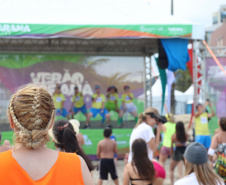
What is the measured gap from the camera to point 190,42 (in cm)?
791

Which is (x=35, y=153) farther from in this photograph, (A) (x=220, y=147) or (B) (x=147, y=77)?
(B) (x=147, y=77)

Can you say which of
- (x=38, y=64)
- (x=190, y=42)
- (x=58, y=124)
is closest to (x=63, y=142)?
(x=58, y=124)

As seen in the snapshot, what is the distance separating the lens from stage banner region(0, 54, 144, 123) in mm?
9883

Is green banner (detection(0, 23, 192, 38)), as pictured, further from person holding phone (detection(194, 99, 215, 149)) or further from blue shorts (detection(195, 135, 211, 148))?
blue shorts (detection(195, 135, 211, 148))

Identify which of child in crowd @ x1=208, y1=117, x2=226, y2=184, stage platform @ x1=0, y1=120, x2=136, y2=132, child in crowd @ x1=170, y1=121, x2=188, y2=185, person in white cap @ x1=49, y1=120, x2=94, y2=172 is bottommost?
stage platform @ x1=0, y1=120, x2=136, y2=132

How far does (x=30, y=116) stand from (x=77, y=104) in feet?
29.0

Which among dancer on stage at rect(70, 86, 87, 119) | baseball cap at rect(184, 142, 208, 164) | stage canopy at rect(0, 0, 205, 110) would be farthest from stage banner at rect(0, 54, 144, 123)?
baseball cap at rect(184, 142, 208, 164)

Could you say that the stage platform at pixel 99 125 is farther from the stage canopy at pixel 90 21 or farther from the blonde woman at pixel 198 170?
the blonde woman at pixel 198 170

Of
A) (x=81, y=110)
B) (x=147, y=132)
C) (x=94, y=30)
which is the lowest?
(x=81, y=110)

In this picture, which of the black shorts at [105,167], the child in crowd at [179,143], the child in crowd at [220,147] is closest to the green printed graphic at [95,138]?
the child in crowd at [179,143]

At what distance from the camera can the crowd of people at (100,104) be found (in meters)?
10.1

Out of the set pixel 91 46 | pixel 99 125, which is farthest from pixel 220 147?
pixel 91 46

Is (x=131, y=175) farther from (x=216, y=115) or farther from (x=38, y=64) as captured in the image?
(x=38, y=64)

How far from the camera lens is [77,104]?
10125 millimetres
